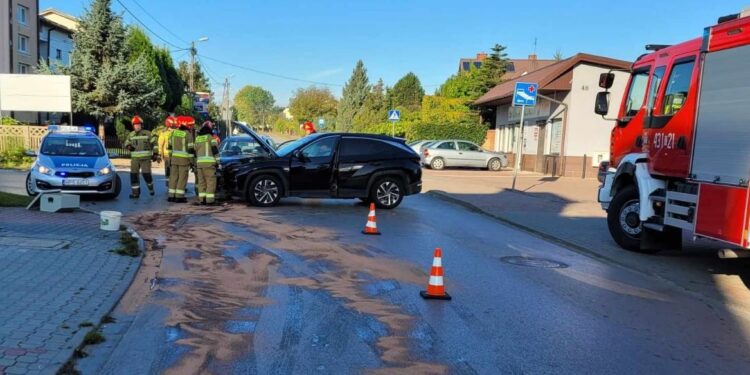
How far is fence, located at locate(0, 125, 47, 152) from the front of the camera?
2588 centimetres

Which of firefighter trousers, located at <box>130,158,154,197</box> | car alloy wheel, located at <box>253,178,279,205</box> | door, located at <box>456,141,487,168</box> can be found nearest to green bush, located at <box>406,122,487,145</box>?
door, located at <box>456,141,487,168</box>

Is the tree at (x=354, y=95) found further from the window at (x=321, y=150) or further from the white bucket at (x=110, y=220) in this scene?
the white bucket at (x=110, y=220)

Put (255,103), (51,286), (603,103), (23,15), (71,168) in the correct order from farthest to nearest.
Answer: (255,103) → (23,15) → (71,168) → (603,103) → (51,286)

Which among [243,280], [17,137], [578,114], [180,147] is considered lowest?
[243,280]

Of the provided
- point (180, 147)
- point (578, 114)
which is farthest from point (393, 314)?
point (578, 114)

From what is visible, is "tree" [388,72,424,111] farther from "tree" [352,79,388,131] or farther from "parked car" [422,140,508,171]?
"parked car" [422,140,508,171]

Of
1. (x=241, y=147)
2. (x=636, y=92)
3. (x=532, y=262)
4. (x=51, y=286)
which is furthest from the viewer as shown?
(x=241, y=147)

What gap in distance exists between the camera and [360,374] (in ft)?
13.4

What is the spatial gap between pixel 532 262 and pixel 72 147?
10873 millimetres

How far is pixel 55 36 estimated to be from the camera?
2074 inches

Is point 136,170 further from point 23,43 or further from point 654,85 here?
point 23,43

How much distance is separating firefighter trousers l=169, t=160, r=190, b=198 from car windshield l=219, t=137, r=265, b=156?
1.55 m

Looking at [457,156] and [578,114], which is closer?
[578,114]

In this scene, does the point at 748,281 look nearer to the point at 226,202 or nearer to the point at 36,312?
the point at 36,312
